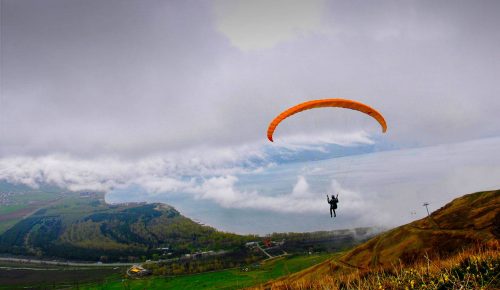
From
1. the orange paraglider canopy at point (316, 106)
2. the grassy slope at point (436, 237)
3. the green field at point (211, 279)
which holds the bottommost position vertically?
the green field at point (211, 279)

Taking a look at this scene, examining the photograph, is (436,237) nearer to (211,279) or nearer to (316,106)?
(316,106)

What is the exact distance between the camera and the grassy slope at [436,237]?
26.5m

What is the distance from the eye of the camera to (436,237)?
30.2m

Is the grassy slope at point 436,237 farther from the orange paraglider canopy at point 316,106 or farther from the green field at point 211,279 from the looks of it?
the green field at point 211,279

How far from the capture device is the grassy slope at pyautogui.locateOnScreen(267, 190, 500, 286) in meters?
26.5

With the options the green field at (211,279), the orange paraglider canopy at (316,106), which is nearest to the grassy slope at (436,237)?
the orange paraglider canopy at (316,106)

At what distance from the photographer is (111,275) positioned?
199 m

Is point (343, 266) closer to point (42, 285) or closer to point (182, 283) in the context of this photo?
point (182, 283)

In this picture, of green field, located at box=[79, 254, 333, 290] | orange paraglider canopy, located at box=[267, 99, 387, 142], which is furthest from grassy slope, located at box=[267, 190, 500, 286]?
green field, located at box=[79, 254, 333, 290]

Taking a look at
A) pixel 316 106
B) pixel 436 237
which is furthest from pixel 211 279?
pixel 316 106

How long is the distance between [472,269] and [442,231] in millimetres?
26563

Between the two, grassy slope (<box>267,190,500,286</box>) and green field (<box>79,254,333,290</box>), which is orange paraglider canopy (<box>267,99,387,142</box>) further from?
green field (<box>79,254,333,290</box>)

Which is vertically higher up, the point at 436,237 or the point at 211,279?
the point at 436,237

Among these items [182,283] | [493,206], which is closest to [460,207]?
[493,206]
